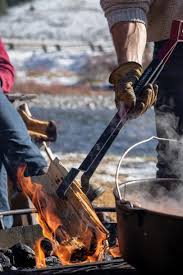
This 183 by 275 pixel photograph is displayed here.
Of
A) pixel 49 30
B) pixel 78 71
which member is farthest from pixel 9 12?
pixel 78 71

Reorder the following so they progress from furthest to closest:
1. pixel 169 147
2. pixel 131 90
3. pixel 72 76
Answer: pixel 72 76
pixel 169 147
pixel 131 90

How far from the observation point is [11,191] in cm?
493

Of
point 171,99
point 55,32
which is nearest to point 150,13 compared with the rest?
point 171,99

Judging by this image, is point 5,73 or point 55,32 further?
point 55,32

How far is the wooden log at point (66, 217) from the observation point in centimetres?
327

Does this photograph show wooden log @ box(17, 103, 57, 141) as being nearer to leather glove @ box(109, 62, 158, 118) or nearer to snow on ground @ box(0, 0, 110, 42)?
leather glove @ box(109, 62, 158, 118)

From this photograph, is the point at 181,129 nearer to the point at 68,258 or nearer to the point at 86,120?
the point at 68,258

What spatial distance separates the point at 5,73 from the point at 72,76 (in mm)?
15320

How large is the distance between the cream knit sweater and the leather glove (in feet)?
1.41

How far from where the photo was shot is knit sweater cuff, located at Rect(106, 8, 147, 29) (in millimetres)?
3525

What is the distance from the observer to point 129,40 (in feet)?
11.4

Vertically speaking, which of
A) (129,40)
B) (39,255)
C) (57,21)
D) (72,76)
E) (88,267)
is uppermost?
(129,40)

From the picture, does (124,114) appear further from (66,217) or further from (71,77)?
(71,77)

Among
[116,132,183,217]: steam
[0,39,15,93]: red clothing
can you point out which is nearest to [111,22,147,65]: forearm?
[116,132,183,217]: steam
